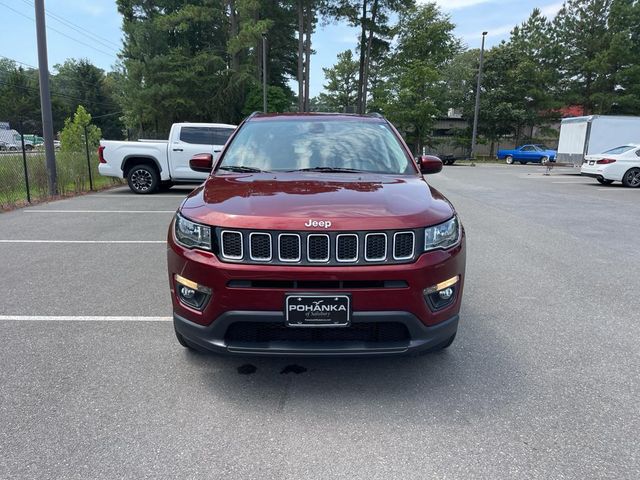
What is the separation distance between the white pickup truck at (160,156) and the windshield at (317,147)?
9108 millimetres

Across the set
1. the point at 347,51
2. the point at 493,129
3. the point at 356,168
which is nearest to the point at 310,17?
the point at 493,129

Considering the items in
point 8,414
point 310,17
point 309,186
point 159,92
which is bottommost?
point 8,414

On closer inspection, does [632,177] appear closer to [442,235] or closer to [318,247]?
[442,235]

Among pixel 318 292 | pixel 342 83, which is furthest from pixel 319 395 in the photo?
pixel 342 83

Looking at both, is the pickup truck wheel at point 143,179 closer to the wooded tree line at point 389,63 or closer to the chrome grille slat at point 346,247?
the chrome grille slat at point 346,247

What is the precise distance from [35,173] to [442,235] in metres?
12.3

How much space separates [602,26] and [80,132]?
46.2m

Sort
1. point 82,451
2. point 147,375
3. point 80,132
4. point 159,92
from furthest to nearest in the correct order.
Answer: point 159,92, point 80,132, point 147,375, point 82,451

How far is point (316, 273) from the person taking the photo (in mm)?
2559

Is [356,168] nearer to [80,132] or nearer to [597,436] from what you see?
[597,436]

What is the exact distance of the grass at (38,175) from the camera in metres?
11.2

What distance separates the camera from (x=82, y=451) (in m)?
2.36

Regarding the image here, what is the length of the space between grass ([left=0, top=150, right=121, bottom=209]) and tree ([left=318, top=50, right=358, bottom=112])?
5483 cm

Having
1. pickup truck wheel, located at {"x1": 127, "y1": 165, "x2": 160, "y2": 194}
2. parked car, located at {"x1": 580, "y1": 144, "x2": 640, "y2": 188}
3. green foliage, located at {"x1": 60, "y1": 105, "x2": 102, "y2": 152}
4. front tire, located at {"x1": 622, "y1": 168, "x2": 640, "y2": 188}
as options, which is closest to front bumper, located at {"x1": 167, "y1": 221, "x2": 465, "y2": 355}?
pickup truck wheel, located at {"x1": 127, "y1": 165, "x2": 160, "y2": 194}
